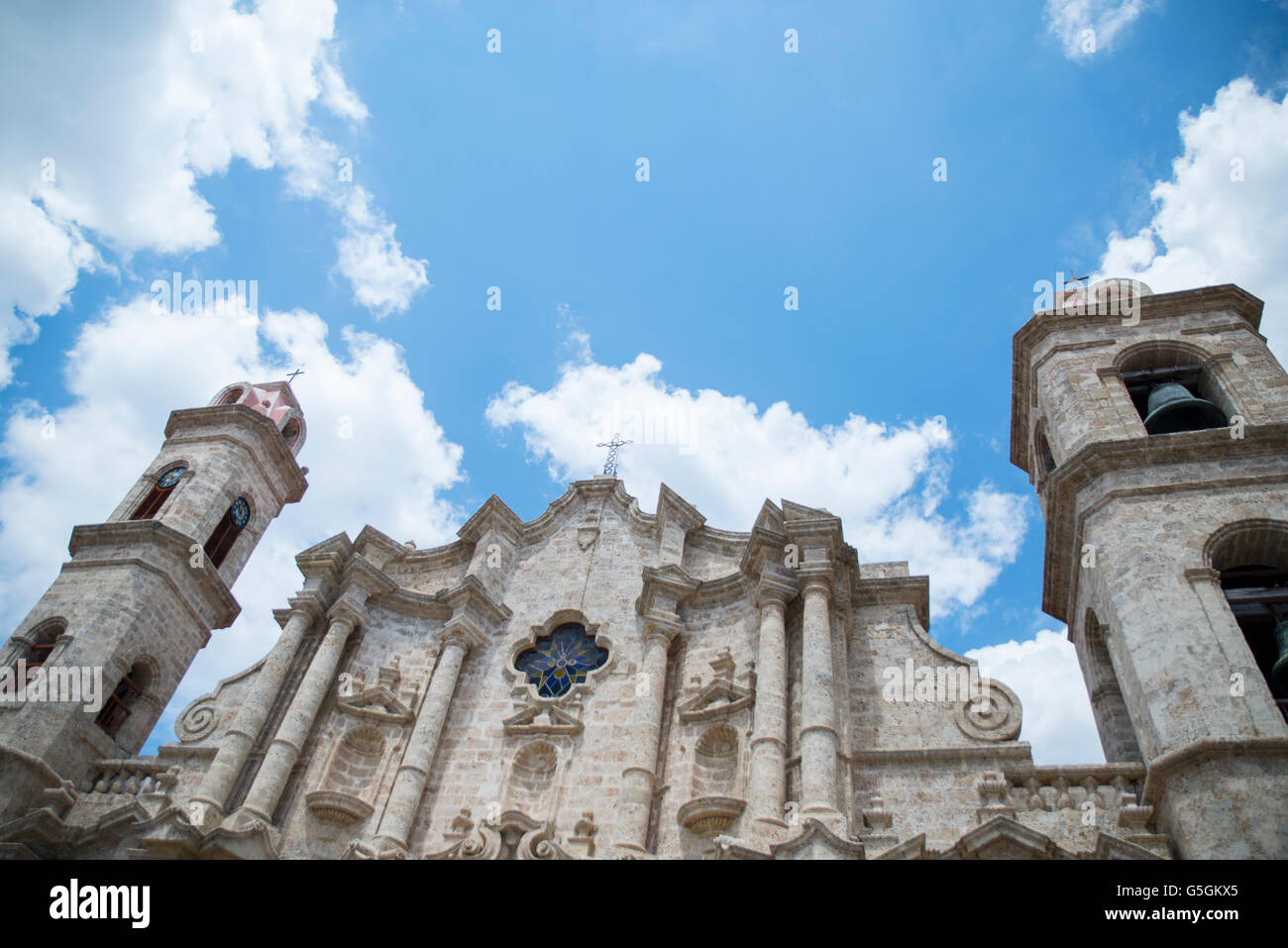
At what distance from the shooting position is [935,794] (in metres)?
12.3

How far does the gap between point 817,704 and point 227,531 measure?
1399cm

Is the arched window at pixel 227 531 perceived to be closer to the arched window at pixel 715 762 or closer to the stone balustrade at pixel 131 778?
the stone balustrade at pixel 131 778

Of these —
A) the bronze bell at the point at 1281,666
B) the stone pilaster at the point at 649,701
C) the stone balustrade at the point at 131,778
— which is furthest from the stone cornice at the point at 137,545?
the bronze bell at the point at 1281,666

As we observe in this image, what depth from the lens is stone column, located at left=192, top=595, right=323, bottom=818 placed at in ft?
46.6

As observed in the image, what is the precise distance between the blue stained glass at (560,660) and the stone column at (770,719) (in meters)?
3.38

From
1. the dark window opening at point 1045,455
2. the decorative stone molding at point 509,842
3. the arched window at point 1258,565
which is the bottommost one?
the decorative stone molding at point 509,842

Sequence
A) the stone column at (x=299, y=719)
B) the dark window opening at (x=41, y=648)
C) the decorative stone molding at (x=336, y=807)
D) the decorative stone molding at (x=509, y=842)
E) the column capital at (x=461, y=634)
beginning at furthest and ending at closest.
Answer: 1. the column capital at (x=461, y=634)
2. the dark window opening at (x=41, y=648)
3. the decorative stone molding at (x=336, y=807)
4. the stone column at (x=299, y=719)
5. the decorative stone molding at (x=509, y=842)

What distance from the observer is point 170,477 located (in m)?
20.0

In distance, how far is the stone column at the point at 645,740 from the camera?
12.9m

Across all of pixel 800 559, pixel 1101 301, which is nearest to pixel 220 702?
pixel 800 559

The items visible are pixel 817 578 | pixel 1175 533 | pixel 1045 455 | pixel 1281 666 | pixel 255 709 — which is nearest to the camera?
pixel 1281 666

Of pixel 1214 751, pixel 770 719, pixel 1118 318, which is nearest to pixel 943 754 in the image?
pixel 770 719

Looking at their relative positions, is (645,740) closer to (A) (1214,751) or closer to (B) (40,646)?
(A) (1214,751)

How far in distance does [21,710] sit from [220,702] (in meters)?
3.05
